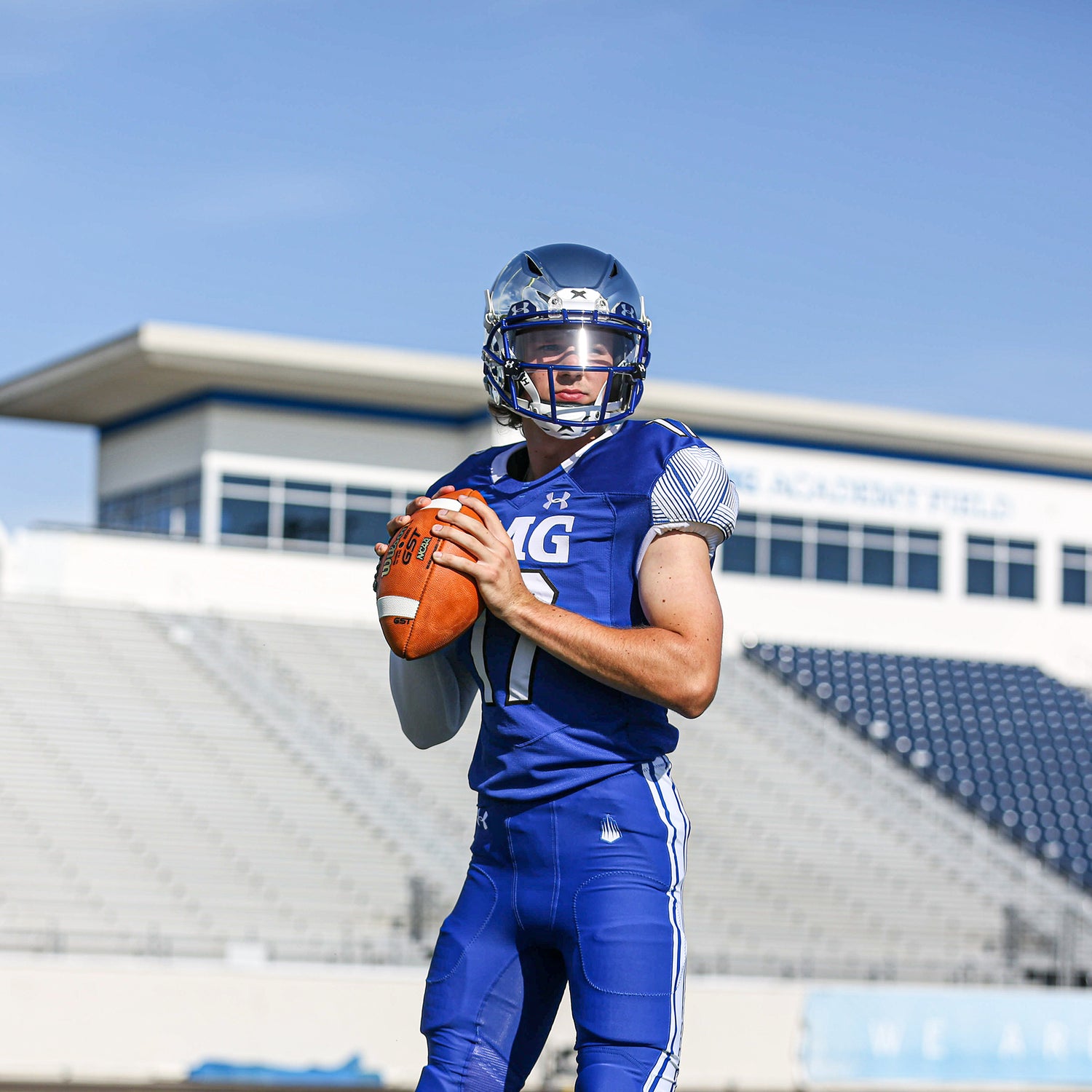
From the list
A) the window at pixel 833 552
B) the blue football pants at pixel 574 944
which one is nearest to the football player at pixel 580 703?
the blue football pants at pixel 574 944

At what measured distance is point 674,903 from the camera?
10.0ft

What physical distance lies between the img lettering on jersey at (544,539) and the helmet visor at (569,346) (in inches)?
10.1

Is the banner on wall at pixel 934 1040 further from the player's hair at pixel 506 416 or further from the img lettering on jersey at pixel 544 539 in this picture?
the img lettering on jersey at pixel 544 539

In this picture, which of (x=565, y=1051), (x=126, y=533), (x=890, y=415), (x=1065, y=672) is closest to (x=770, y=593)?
(x=890, y=415)

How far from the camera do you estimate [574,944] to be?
3.00 meters

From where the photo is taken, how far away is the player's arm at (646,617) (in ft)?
9.68

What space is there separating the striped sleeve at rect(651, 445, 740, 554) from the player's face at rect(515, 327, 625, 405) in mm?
229

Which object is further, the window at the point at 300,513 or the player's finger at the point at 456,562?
the window at the point at 300,513

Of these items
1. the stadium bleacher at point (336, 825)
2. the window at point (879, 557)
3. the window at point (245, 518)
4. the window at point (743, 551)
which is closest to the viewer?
the stadium bleacher at point (336, 825)

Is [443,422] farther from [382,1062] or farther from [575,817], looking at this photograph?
[575,817]

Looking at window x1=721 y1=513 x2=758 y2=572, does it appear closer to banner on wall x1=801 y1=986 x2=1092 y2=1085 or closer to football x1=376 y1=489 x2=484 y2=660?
banner on wall x1=801 y1=986 x2=1092 y2=1085

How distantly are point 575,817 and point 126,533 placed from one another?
70.8 ft

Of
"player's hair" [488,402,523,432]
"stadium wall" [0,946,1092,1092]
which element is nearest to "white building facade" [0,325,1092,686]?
"stadium wall" [0,946,1092,1092]

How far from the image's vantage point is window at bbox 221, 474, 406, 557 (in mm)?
26234
